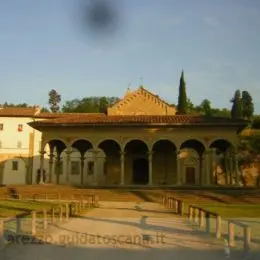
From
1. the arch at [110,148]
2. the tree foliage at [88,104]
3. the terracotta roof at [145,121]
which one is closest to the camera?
the terracotta roof at [145,121]

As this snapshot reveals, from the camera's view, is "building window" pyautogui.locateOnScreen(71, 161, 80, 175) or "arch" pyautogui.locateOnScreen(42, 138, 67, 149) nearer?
"arch" pyautogui.locateOnScreen(42, 138, 67, 149)

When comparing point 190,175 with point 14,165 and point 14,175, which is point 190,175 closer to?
point 14,175

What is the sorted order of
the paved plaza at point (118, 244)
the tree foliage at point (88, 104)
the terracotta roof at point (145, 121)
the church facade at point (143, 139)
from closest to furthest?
1. the paved plaza at point (118, 244)
2. the terracotta roof at point (145, 121)
3. the church facade at point (143, 139)
4. the tree foliage at point (88, 104)

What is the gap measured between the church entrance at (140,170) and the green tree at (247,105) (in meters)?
42.8

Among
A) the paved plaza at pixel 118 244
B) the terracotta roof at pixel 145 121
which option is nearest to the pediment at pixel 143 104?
the terracotta roof at pixel 145 121

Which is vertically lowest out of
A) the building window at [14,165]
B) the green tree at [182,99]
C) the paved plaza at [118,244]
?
the paved plaza at [118,244]

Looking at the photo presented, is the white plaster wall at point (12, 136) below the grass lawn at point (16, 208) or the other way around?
the other way around

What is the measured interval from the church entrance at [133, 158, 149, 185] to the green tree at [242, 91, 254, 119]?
42.8 metres

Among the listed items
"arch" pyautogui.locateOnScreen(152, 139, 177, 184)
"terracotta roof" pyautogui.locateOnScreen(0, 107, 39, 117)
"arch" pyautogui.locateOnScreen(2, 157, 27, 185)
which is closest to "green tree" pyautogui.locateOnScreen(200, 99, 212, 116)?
"terracotta roof" pyautogui.locateOnScreen(0, 107, 39, 117)

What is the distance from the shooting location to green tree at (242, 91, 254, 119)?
82312 millimetres

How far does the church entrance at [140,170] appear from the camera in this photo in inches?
1708

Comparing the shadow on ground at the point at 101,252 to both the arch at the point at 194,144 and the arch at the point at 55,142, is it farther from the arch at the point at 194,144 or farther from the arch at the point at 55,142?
the arch at the point at 194,144

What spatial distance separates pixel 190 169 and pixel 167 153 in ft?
32.4

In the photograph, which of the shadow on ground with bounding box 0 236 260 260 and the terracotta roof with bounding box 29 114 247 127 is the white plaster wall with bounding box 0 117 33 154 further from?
the shadow on ground with bounding box 0 236 260 260
